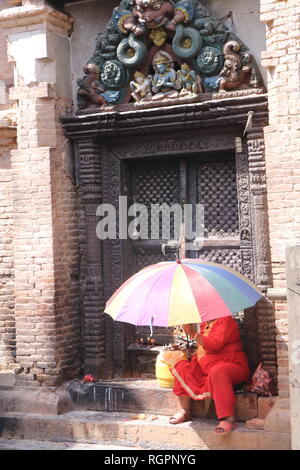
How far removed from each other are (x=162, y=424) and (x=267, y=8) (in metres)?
4.08

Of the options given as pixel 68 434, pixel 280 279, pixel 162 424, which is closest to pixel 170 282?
pixel 280 279

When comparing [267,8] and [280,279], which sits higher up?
[267,8]

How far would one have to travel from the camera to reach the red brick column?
24.7 ft

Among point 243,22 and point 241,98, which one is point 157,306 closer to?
point 241,98

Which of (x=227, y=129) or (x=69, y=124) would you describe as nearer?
(x=227, y=129)

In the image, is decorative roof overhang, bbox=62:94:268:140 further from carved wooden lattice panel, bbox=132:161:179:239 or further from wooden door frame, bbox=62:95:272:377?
carved wooden lattice panel, bbox=132:161:179:239

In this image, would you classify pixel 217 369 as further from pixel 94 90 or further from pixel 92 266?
pixel 94 90

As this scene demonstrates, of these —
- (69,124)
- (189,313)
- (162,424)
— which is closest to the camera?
(189,313)

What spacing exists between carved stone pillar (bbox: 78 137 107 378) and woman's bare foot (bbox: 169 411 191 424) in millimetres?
1228

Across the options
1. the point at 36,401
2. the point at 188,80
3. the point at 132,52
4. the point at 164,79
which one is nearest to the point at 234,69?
the point at 188,80

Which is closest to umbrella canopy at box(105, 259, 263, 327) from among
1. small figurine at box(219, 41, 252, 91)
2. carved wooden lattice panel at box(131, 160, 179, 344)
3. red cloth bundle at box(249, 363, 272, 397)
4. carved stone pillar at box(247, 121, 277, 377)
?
carved stone pillar at box(247, 121, 277, 377)

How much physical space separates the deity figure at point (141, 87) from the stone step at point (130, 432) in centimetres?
335

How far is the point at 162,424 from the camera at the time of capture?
22.3 ft
